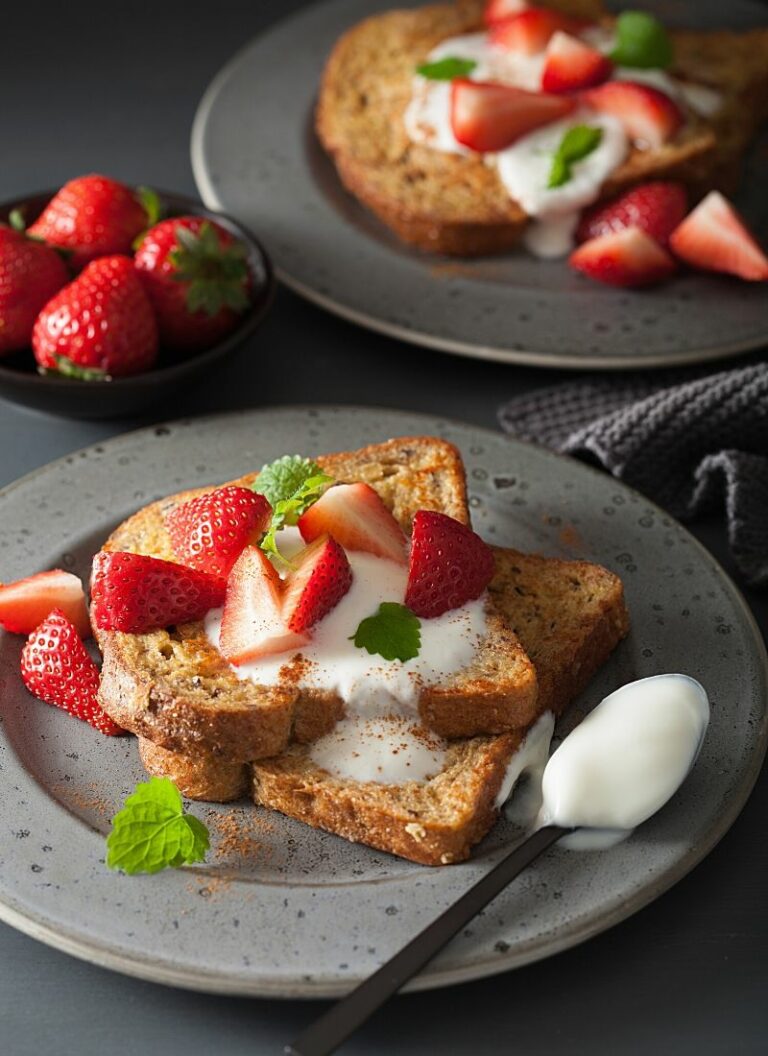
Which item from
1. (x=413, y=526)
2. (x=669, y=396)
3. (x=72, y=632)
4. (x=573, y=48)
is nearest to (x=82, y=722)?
(x=72, y=632)

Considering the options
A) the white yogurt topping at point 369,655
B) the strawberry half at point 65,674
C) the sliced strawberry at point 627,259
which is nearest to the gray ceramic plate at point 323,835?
the strawberry half at point 65,674

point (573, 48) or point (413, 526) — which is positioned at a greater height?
point (573, 48)

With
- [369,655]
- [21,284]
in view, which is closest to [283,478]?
[369,655]

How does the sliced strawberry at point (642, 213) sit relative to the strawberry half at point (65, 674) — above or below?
above

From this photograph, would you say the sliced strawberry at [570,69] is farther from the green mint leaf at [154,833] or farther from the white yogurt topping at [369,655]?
the green mint leaf at [154,833]

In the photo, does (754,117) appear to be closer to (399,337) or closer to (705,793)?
(399,337)

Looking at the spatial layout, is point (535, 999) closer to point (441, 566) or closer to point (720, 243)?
point (441, 566)

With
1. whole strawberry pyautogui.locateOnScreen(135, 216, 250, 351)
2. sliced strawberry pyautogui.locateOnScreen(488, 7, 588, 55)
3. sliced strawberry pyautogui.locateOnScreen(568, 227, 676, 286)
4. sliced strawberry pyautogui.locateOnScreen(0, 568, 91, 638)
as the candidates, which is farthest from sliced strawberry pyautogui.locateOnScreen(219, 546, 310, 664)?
sliced strawberry pyautogui.locateOnScreen(488, 7, 588, 55)
